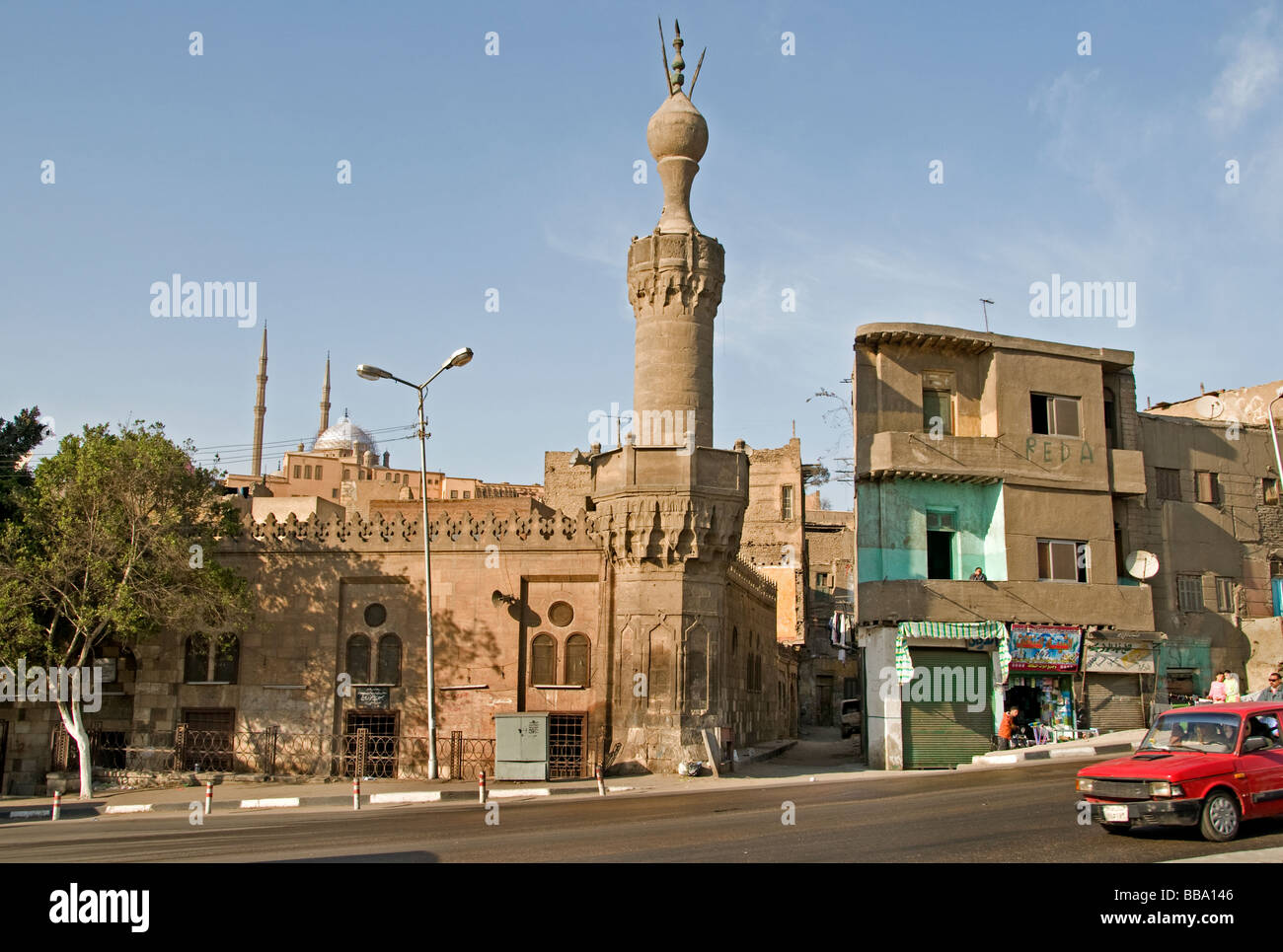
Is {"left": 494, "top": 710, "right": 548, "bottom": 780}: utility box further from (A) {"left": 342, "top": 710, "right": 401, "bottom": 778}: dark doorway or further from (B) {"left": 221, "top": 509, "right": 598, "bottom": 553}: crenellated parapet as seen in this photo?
(B) {"left": 221, "top": 509, "right": 598, "bottom": 553}: crenellated parapet

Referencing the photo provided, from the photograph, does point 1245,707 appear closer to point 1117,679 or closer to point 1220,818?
point 1220,818

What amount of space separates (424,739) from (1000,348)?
18798mm

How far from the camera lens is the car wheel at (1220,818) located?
11.5m

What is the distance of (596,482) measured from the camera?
2659 cm

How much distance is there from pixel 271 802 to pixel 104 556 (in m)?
7.96

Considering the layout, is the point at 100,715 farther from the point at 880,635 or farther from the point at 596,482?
the point at 880,635

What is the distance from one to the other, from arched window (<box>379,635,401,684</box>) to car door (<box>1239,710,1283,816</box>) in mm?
20835

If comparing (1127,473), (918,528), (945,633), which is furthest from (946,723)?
(1127,473)

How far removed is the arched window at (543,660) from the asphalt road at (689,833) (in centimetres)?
709

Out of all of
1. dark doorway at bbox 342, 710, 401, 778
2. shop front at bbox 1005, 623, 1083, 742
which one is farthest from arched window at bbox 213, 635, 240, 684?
shop front at bbox 1005, 623, 1083, 742

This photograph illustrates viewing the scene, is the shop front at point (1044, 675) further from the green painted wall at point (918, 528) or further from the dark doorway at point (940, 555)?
the dark doorway at point (940, 555)

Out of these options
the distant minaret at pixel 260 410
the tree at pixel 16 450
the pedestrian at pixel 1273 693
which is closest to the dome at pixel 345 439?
the distant minaret at pixel 260 410
